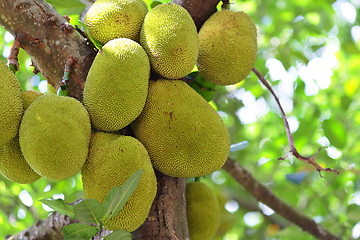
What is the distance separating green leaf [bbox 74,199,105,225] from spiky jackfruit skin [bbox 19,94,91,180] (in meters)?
0.13

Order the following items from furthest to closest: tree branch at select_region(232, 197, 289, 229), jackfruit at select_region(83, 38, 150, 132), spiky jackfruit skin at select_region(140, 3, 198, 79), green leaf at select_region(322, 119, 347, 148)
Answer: tree branch at select_region(232, 197, 289, 229), green leaf at select_region(322, 119, 347, 148), spiky jackfruit skin at select_region(140, 3, 198, 79), jackfruit at select_region(83, 38, 150, 132)

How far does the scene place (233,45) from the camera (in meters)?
1.25

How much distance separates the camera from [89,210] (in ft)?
2.85

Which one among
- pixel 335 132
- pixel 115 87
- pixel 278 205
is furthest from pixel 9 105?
pixel 335 132

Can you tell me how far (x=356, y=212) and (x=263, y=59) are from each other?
1.16 meters

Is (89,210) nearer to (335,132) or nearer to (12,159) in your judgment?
(12,159)

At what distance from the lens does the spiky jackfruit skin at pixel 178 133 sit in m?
1.06

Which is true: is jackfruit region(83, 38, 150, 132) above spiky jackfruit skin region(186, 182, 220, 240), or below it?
above

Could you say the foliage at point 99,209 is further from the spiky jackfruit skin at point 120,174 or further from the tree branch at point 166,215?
the tree branch at point 166,215

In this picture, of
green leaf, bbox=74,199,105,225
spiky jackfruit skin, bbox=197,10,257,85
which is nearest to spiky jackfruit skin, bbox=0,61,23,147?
green leaf, bbox=74,199,105,225

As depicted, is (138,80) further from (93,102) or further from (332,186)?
(332,186)

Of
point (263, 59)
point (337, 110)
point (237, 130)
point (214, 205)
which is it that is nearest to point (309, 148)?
point (337, 110)

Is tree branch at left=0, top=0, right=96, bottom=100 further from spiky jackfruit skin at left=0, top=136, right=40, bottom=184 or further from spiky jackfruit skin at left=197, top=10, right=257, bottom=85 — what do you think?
spiky jackfruit skin at left=197, top=10, right=257, bottom=85

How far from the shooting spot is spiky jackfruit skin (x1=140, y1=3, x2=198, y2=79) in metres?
1.10
